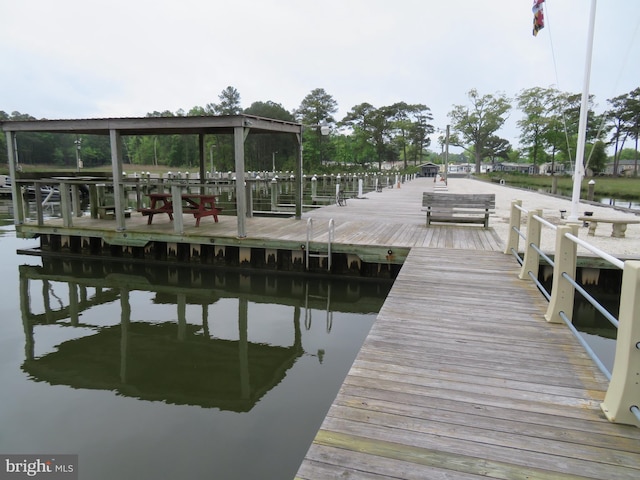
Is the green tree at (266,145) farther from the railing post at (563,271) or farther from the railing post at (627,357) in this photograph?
the railing post at (627,357)

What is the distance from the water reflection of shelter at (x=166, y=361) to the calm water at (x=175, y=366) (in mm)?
22

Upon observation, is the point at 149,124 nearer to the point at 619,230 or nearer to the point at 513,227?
the point at 513,227

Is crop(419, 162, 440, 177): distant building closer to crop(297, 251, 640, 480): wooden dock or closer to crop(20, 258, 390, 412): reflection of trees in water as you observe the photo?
crop(20, 258, 390, 412): reflection of trees in water

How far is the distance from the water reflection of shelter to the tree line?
174 feet

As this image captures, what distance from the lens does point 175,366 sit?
5.26 metres

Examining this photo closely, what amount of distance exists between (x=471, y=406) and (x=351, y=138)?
77.4 meters

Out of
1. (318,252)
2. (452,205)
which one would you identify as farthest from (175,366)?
(452,205)

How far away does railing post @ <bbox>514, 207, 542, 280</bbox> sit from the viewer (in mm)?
5137

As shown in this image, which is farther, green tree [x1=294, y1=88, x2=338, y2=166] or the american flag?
green tree [x1=294, y1=88, x2=338, y2=166]

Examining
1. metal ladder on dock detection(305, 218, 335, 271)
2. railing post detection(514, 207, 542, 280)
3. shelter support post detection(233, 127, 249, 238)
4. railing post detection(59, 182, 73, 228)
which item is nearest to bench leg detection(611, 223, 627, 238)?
railing post detection(514, 207, 542, 280)

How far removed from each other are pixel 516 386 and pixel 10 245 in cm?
1344

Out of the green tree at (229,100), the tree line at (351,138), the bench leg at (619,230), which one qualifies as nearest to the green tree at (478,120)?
the tree line at (351,138)

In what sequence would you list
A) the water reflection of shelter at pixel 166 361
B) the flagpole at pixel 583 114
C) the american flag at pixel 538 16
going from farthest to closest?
1. the american flag at pixel 538 16
2. the flagpole at pixel 583 114
3. the water reflection of shelter at pixel 166 361

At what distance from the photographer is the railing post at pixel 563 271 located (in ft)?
12.0
